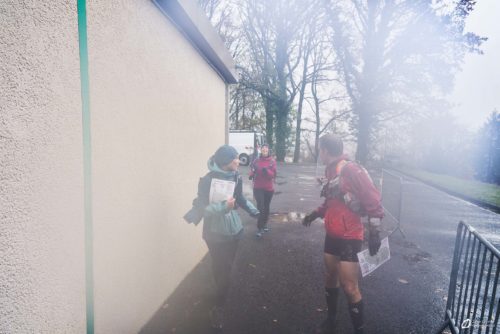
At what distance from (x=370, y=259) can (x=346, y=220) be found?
1.39 feet

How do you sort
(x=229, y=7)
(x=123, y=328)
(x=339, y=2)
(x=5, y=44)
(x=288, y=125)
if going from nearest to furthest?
(x=5, y=44) → (x=123, y=328) → (x=339, y=2) → (x=229, y=7) → (x=288, y=125)

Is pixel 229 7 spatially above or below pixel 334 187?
above

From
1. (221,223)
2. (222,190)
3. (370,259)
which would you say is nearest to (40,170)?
(222,190)

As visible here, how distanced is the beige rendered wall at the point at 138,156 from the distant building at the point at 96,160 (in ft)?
0.05

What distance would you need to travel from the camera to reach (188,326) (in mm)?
3277

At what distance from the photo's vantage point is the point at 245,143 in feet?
78.2

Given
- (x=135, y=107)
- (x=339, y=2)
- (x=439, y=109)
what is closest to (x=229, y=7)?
(x=339, y=2)

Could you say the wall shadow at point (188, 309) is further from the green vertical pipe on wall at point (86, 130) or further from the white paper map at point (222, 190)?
the green vertical pipe on wall at point (86, 130)

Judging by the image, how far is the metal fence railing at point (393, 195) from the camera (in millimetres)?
7117

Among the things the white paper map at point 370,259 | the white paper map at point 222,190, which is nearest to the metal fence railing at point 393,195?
the white paper map at point 370,259

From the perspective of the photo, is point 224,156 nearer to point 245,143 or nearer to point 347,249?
point 347,249

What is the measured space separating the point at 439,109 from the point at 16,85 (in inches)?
1034

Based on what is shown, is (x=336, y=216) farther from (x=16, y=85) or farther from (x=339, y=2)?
(x=339, y=2)

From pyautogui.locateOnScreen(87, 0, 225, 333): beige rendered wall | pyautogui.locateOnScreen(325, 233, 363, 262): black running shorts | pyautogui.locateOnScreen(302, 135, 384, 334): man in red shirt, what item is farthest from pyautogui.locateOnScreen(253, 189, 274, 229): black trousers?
pyautogui.locateOnScreen(325, 233, 363, 262): black running shorts
